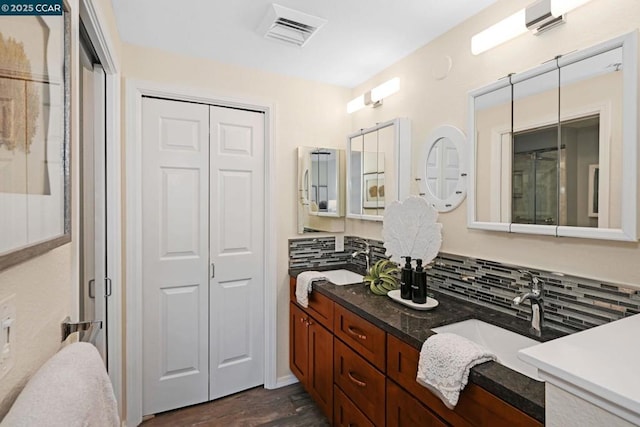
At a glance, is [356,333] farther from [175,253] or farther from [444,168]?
[175,253]

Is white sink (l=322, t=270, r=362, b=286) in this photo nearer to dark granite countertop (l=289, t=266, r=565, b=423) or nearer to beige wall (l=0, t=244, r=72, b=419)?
dark granite countertop (l=289, t=266, r=565, b=423)

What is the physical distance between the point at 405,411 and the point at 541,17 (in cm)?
170

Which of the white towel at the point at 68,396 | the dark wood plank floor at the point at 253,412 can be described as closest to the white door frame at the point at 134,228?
the dark wood plank floor at the point at 253,412

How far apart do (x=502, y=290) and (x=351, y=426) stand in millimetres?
1051

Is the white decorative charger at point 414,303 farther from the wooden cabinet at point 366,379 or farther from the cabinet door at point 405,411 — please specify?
the cabinet door at point 405,411

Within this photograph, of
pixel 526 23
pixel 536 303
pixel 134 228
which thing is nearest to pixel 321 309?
pixel 536 303

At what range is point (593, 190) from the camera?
1.19m

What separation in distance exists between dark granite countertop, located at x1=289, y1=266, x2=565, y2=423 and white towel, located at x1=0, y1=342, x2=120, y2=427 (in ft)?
3.23

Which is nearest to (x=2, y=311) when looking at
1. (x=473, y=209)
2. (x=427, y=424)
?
(x=427, y=424)

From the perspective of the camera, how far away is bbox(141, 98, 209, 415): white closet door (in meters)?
2.09

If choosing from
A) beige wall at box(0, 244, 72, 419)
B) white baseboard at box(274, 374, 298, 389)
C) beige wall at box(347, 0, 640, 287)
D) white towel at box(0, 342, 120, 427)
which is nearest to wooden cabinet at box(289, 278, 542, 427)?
white baseboard at box(274, 374, 298, 389)

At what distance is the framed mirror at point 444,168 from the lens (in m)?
1.72

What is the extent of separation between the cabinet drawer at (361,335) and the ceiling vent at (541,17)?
1.47 m

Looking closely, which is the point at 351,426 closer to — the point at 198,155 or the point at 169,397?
the point at 169,397
